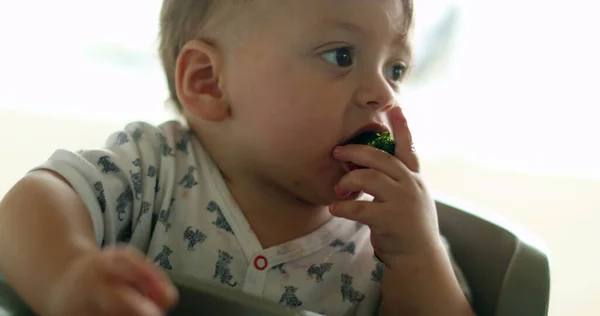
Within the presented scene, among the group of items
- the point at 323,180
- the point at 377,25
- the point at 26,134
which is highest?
the point at 377,25

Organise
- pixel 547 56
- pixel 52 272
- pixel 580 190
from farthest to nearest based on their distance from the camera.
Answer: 1. pixel 580 190
2. pixel 547 56
3. pixel 52 272

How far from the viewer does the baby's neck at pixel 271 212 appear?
2.10 feet

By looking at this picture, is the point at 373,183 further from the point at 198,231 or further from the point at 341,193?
the point at 198,231

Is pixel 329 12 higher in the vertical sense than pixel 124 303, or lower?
higher

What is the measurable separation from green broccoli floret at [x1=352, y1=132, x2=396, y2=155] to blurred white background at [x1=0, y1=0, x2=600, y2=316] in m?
0.51

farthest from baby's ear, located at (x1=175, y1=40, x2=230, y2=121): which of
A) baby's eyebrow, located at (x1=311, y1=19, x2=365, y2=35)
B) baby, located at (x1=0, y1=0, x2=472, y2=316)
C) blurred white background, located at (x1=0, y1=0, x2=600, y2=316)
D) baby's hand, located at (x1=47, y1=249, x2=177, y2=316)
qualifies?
blurred white background, located at (x1=0, y1=0, x2=600, y2=316)

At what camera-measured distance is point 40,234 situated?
0.46 meters

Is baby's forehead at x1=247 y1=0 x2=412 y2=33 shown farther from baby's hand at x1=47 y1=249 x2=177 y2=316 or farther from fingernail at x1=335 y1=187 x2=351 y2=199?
baby's hand at x1=47 y1=249 x2=177 y2=316

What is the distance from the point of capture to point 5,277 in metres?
0.44

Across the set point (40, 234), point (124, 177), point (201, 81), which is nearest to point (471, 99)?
point (201, 81)

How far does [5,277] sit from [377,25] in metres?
0.37

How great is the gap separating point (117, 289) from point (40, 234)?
12cm

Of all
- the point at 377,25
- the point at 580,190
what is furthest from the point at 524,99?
the point at 377,25

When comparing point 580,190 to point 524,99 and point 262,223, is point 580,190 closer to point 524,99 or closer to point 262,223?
point 524,99
